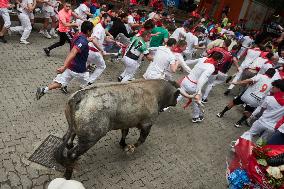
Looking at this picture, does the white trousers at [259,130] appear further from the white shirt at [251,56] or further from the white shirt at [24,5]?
the white shirt at [24,5]

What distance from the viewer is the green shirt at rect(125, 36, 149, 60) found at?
8578 mm

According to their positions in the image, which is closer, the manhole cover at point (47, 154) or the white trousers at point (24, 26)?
the manhole cover at point (47, 154)

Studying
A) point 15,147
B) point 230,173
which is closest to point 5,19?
point 15,147

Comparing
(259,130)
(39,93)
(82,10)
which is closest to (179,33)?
(82,10)

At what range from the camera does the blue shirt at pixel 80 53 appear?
6.91m

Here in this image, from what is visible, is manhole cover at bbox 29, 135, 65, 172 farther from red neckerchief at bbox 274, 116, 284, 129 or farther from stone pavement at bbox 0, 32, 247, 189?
red neckerchief at bbox 274, 116, 284, 129

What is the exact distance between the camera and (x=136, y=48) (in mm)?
8695

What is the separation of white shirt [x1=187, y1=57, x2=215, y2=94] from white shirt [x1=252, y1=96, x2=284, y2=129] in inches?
58.8

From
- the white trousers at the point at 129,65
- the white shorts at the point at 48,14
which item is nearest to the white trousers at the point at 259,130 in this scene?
the white trousers at the point at 129,65

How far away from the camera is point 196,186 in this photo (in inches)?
247

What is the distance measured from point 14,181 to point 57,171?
2.48 feet

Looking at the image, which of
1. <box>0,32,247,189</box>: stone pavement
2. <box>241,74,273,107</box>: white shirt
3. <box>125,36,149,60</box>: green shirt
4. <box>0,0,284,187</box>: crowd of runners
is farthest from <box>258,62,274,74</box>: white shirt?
<box>125,36,149,60</box>: green shirt

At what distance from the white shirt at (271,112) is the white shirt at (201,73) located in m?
1.49

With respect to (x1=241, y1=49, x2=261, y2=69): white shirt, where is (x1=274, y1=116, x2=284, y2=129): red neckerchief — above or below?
above
